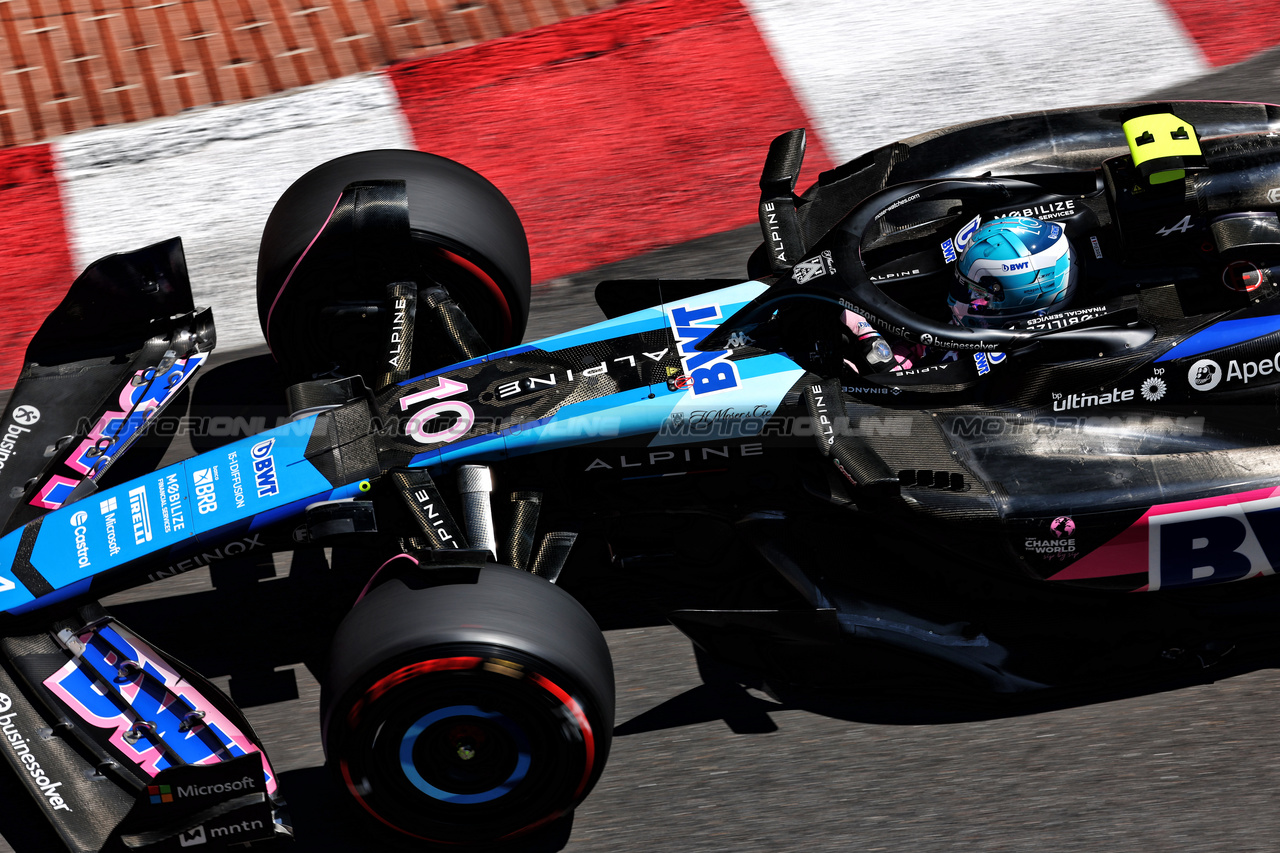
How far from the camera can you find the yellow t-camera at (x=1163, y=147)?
416 cm

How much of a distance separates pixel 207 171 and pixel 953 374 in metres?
4.66

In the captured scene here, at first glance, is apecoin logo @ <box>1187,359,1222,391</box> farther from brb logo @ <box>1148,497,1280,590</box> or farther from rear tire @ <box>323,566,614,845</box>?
rear tire @ <box>323,566,614,845</box>

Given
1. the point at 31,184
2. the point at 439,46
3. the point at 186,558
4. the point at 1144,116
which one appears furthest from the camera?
the point at 439,46

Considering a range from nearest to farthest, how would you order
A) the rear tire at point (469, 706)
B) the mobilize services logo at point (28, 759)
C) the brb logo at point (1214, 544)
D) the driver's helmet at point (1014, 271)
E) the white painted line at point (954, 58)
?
the rear tire at point (469, 706), the mobilize services logo at point (28, 759), the brb logo at point (1214, 544), the driver's helmet at point (1014, 271), the white painted line at point (954, 58)

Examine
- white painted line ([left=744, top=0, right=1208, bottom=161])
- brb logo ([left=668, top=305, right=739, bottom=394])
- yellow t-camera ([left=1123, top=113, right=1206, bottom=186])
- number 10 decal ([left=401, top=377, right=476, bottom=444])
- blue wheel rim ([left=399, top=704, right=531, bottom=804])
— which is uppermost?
yellow t-camera ([left=1123, top=113, right=1206, bottom=186])

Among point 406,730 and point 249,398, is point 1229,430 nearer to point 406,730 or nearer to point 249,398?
point 406,730

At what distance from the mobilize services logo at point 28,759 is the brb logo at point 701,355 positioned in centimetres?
231

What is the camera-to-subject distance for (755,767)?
13.1 feet

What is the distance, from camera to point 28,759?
3.52m

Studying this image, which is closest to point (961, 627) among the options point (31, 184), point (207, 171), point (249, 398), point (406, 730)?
point (406, 730)

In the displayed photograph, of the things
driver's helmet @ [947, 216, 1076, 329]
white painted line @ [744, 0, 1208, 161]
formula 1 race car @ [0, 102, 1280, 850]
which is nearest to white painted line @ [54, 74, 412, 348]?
formula 1 race car @ [0, 102, 1280, 850]

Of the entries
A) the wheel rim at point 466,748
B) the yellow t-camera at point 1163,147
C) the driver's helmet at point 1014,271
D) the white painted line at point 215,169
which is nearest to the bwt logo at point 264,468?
the wheel rim at point 466,748

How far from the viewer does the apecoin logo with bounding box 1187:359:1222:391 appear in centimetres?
393

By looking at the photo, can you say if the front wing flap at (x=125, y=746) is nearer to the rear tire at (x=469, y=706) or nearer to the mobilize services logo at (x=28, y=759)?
the mobilize services logo at (x=28, y=759)
